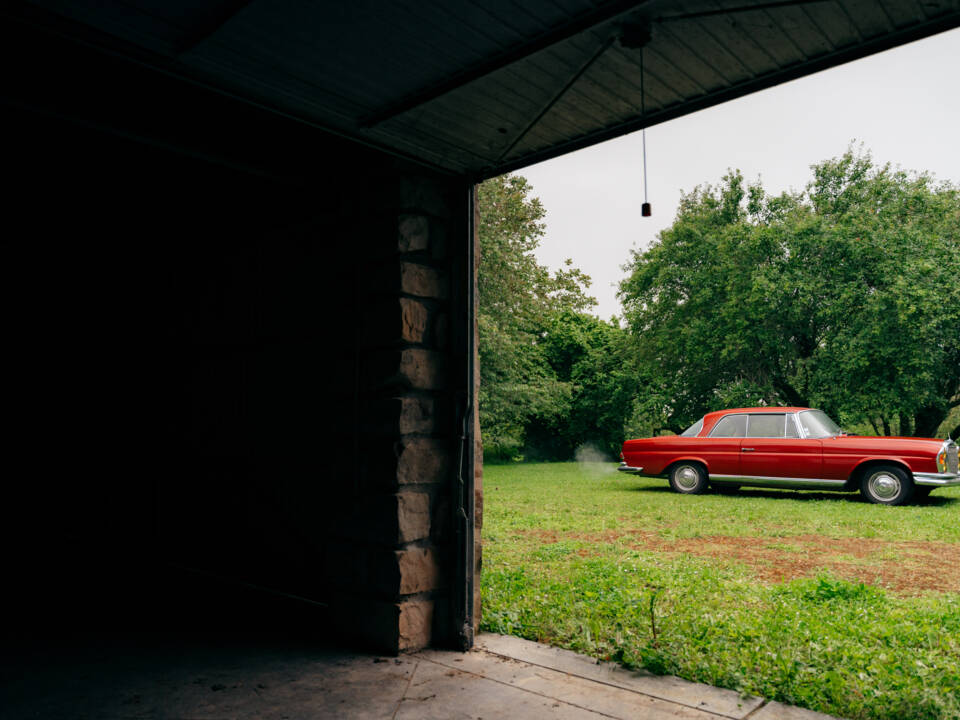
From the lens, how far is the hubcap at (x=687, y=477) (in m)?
11.4

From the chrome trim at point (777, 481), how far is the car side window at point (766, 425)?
717mm

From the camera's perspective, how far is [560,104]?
2836mm

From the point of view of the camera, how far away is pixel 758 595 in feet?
15.2

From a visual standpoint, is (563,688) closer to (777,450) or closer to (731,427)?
(777,450)

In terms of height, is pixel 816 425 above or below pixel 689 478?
above

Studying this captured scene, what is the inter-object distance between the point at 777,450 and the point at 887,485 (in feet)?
5.13

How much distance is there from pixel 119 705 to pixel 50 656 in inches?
37.0

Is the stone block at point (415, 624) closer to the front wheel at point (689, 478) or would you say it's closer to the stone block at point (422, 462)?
the stone block at point (422, 462)

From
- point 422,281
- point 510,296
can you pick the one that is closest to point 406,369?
point 422,281

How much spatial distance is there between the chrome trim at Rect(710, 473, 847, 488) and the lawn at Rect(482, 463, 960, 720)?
2.21 ft

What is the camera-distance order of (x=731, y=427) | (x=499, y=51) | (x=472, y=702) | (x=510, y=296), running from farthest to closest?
(x=510, y=296) < (x=731, y=427) < (x=472, y=702) < (x=499, y=51)

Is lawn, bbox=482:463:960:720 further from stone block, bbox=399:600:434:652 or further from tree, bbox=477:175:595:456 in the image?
tree, bbox=477:175:595:456

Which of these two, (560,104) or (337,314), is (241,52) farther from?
(337,314)

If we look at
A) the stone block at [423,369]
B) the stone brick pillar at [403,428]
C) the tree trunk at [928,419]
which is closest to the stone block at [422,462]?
the stone brick pillar at [403,428]
